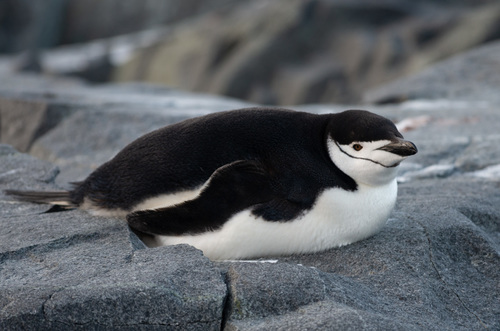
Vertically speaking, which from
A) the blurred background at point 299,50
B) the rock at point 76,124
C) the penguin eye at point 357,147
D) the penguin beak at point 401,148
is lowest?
the blurred background at point 299,50

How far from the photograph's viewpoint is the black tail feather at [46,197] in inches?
129

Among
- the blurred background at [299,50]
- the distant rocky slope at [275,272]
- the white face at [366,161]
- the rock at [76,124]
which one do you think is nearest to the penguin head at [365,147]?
the white face at [366,161]

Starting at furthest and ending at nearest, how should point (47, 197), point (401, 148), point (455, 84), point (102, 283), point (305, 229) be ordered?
point (455, 84) → point (47, 197) → point (305, 229) → point (401, 148) → point (102, 283)

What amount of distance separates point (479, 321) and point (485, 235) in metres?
0.62

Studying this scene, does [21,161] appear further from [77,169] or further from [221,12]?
[221,12]

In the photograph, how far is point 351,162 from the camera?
2.81m

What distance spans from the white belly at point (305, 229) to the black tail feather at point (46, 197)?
2.40 ft

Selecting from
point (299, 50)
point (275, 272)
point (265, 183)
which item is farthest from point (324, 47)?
point (275, 272)

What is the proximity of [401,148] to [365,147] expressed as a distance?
0.53 feet

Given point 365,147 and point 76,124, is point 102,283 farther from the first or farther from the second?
point 76,124

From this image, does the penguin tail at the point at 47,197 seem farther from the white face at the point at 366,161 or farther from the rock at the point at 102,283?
the white face at the point at 366,161

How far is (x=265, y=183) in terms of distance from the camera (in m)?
2.76

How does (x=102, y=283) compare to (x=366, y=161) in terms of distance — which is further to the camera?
(x=366, y=161)

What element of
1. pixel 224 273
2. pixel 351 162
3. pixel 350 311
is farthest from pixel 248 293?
pixel 351 162
